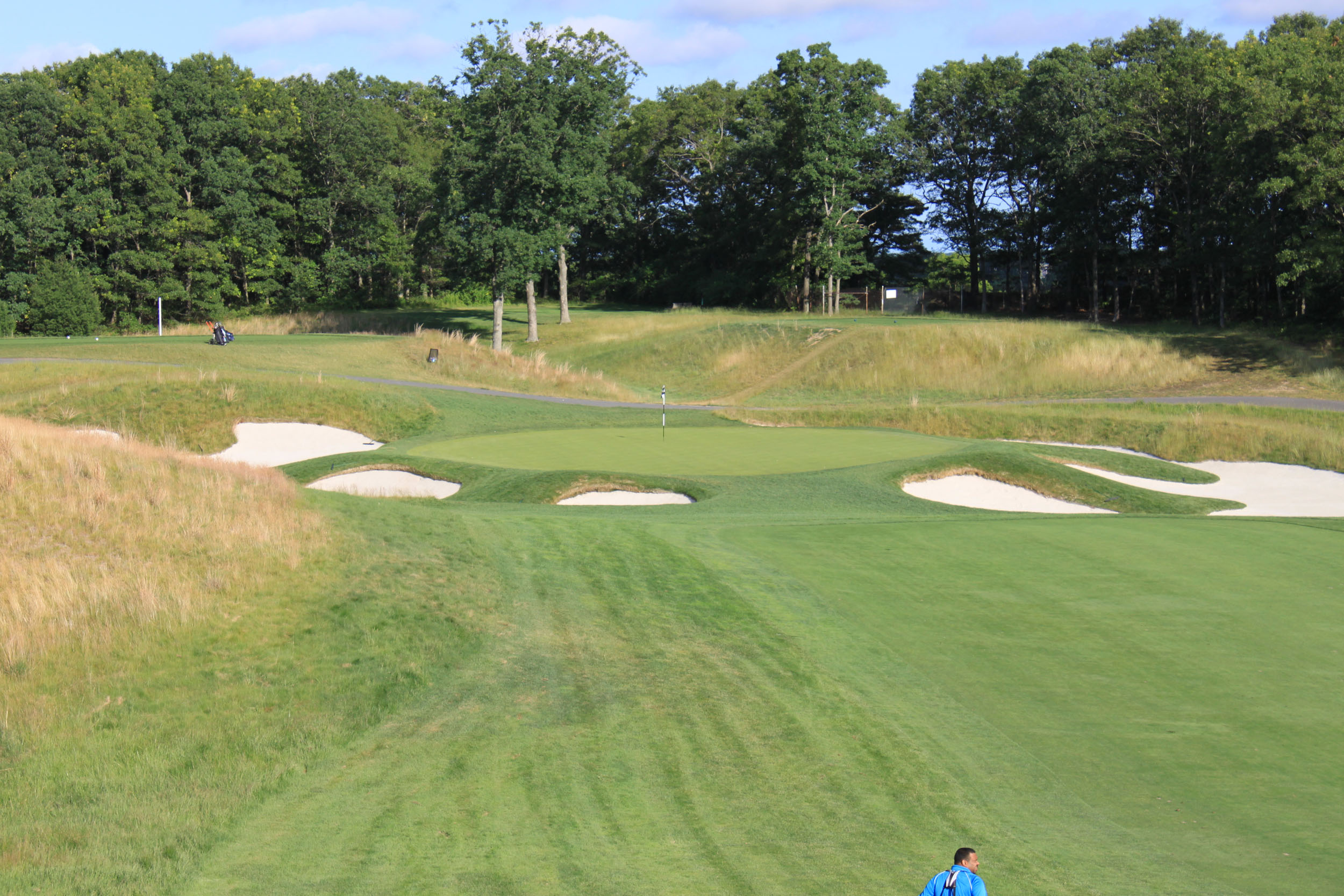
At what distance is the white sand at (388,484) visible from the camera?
876 inches

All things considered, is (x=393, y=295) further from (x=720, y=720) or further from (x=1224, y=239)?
(x=720, y=720)

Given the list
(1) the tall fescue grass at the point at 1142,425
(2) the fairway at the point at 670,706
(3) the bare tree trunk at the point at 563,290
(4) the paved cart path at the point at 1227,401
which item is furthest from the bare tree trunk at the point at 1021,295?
(2) the fairway at the point at 670,706

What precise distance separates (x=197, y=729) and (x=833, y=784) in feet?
17.4

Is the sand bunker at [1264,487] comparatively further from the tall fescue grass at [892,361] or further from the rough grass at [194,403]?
the rough grass at [194,403]

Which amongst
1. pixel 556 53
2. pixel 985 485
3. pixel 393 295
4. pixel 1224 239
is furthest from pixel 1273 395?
pixel 393 295

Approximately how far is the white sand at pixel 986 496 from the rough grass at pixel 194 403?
16535mm

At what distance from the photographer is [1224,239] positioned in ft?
190

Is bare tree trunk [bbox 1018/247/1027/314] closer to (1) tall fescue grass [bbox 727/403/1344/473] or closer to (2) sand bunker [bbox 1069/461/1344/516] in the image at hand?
(1) tall fescue grass [bbox 727/403/1344/473]

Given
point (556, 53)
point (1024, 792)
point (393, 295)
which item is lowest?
point (1024, 792)

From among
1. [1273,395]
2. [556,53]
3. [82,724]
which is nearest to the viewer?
[82,724]

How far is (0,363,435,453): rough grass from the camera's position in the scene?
3069 centimetres

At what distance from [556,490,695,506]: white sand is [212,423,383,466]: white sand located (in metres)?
8.84

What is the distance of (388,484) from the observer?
23.0 m

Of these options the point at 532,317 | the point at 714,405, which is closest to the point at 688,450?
the point at 714,405
